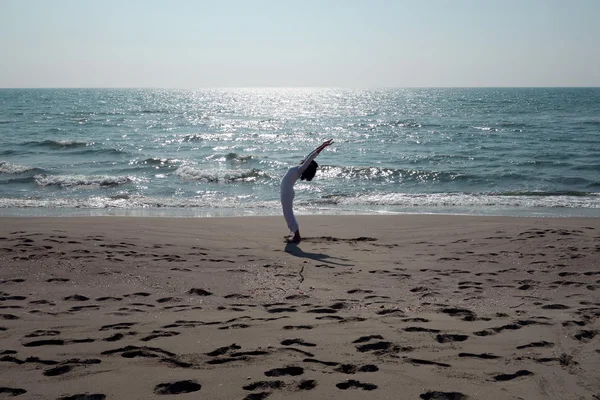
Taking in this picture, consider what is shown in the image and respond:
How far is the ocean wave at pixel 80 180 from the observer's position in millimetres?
16875

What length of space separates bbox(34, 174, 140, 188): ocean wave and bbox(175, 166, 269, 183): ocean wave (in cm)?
179

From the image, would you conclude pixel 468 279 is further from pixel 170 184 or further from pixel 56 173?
pixel 56 173

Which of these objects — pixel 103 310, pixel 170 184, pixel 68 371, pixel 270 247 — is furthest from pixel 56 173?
pixel 68 371

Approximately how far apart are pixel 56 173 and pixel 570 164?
18255 millimetres

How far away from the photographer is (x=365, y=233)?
32.0ft

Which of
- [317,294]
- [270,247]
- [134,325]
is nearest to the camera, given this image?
[134,325]

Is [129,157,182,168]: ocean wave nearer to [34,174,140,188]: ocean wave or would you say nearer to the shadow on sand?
[34,174,140,188]: ocean wave

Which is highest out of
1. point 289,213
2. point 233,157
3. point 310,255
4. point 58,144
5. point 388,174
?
point 58,144

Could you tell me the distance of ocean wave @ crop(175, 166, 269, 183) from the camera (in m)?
18.4

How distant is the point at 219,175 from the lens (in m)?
18.8

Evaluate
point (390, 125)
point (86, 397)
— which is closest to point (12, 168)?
point (86, 397)

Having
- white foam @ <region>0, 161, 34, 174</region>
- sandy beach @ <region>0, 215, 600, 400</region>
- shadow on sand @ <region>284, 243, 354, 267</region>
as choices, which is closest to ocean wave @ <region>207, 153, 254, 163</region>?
white foam @ <region>0, 161, 34, 174</region>

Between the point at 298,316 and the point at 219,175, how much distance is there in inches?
560

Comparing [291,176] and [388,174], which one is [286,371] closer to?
[291,176]
